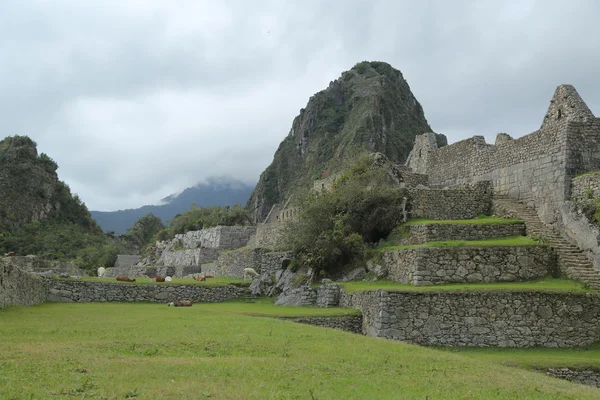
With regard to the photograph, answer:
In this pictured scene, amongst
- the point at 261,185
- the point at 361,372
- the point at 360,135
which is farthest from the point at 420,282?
the point at 261,185

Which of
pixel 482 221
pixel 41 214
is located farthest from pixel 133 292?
pixel 41 214

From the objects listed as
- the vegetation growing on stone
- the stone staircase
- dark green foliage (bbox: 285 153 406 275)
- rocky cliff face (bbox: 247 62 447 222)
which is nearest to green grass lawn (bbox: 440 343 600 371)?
the stone staircase

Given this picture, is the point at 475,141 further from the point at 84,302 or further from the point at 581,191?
the point at 84,302

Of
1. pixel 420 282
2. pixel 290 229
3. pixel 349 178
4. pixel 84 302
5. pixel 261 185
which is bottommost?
pixel 84 302

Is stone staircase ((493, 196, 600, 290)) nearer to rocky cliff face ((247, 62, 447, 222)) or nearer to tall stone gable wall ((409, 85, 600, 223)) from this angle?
tall stone gable wall ((409, 85, 600, 223))

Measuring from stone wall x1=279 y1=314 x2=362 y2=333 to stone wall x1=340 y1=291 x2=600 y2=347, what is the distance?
139 cm

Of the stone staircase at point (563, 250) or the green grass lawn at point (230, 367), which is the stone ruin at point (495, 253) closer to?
the stone staircase at point (563, 250)

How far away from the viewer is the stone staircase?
18344 mm

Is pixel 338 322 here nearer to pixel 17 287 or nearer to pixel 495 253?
pixel 495 253

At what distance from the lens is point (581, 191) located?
66.2 feet

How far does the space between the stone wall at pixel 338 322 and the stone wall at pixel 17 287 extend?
921 centimetres

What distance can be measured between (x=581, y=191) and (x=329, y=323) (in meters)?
10.7

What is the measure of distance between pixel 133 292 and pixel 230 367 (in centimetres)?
1787

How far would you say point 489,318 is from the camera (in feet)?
56.9
